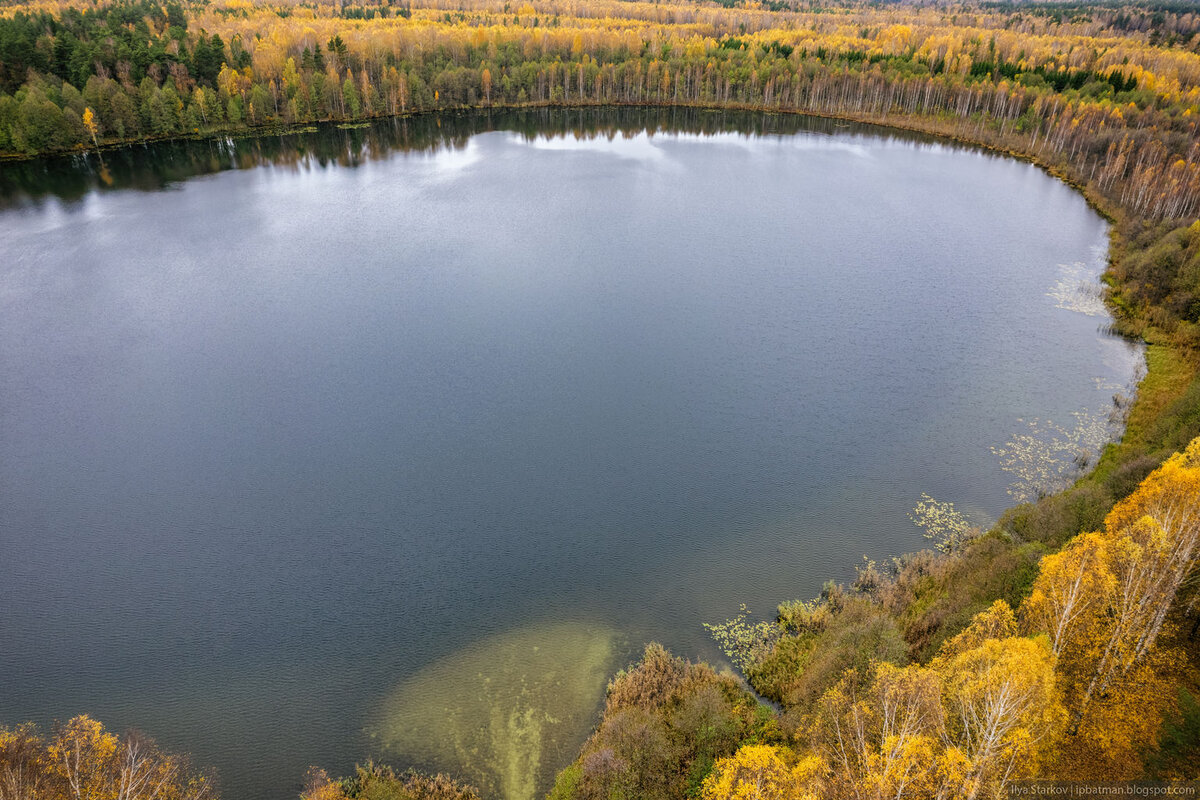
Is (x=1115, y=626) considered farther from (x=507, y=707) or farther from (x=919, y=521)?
(x=507, y=707)

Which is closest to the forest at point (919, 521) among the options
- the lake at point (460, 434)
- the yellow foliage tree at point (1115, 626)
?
the yellow foliage tree at point (1115, 626)

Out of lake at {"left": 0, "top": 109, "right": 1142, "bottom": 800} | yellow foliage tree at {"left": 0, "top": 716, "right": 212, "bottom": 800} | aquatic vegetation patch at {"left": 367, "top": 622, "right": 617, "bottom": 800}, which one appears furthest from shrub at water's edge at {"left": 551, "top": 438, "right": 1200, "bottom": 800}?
yellow foliage tree at {"left": 0, "top": 716, "right": 212, "bottom": 800}

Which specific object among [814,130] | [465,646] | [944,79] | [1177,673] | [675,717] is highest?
[944,79]

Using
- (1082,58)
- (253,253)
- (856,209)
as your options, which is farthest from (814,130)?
(253,253)

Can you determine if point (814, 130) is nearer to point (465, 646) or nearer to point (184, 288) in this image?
point (184, 288)

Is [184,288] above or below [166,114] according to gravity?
below

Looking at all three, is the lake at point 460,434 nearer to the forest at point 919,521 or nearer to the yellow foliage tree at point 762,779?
the forest at point 919,521
